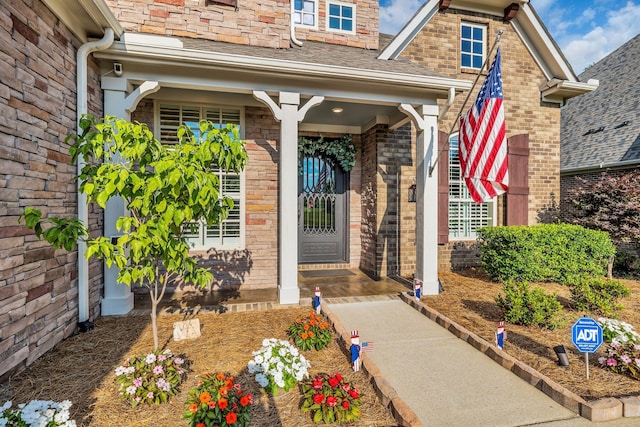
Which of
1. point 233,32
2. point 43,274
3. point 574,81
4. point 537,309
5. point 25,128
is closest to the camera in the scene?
point 25,128

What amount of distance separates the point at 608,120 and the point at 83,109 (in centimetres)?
1251

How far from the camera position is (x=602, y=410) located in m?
2.23

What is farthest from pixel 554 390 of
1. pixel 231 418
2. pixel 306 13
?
pixel 306 13

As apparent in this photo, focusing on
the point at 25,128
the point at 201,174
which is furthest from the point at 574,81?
the point at 25,128

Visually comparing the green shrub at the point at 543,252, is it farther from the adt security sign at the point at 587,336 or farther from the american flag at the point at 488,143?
the adt security sign at the point at 587,336

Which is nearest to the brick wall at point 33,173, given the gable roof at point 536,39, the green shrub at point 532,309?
the green shrub at point 532,309

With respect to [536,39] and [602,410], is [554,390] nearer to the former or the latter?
[602,410]

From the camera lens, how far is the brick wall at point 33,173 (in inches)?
101

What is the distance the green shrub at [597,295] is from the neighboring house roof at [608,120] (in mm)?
5173

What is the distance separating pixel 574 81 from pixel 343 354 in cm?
771

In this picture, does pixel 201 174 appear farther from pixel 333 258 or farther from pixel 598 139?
pixel 598 139

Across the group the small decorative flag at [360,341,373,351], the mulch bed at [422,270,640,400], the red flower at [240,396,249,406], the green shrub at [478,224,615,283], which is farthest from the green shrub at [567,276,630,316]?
the red flower at [240,396,249,406]

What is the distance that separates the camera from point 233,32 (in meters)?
4.98

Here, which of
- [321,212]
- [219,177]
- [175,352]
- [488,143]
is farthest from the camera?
[321,212]
